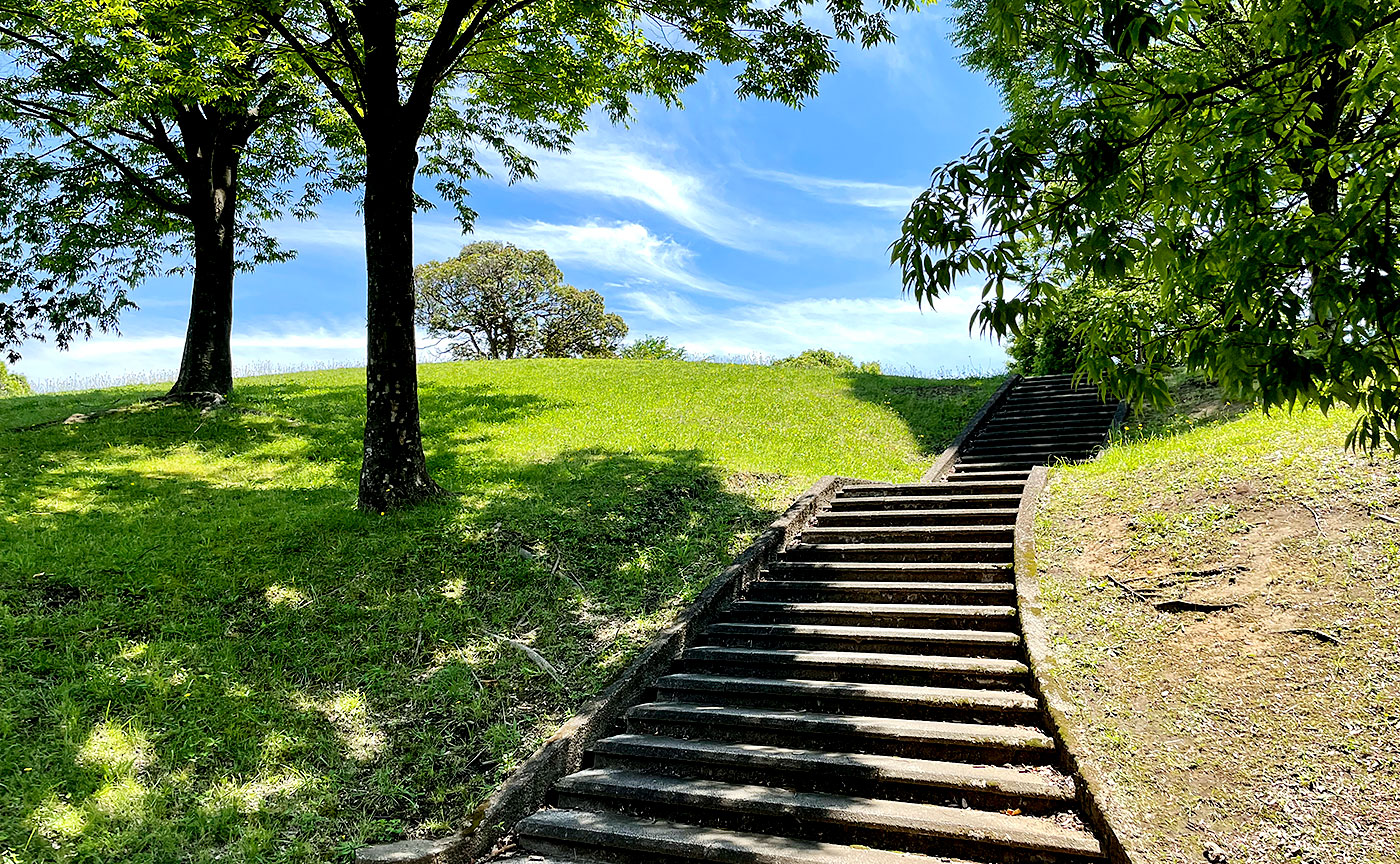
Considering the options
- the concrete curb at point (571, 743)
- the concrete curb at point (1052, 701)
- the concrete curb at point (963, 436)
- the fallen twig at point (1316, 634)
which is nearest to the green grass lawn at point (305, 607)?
→ the concrete curb at point (571, 743)

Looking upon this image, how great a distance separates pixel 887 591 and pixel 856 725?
7.70 feet

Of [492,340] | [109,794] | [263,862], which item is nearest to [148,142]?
[109,794]

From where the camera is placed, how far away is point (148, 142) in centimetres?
1480

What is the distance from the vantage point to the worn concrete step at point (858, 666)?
19.7 ft

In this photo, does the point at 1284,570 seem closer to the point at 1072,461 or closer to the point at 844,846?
the point at 844,846

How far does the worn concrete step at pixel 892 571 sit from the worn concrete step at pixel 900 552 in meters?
0.13

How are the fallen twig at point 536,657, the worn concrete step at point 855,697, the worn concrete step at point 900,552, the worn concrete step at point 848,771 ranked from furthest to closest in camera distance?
the worn concrete step at point 900,552
the fallen twig at point 536,657
the worn concrete step at point 855,697
the worn concrete step at point 848,771

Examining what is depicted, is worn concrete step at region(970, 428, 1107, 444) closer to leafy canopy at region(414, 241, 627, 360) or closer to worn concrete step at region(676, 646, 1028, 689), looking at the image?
worn concrete step at region(676, 646, 1028, 689)

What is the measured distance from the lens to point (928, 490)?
34.3ft

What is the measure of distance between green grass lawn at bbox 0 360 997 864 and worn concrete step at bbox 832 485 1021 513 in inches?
42.8

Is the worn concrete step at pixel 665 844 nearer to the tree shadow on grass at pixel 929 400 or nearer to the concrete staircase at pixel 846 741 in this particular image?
the concrete staircase at pixel 846 741

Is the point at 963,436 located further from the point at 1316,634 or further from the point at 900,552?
the point at 1316,634

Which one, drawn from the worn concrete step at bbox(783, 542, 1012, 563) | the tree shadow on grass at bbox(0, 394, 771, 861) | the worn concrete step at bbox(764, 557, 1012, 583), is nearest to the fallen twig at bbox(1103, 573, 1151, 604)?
the worn concrete step at bbox(764, 557, 1012, 583)

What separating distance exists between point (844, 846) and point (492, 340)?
39246mm
